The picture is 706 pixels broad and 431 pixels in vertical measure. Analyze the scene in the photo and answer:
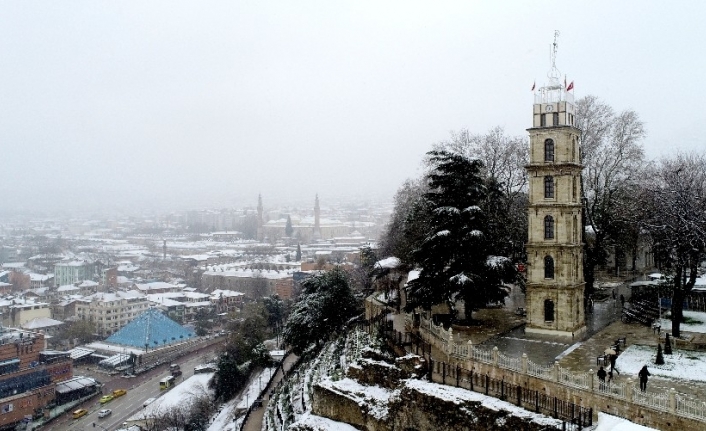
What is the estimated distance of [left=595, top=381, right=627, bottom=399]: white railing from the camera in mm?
13961

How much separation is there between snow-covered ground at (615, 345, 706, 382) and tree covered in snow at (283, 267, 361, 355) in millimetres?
17636

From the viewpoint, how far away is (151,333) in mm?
69375

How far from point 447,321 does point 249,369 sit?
27380 millimetres

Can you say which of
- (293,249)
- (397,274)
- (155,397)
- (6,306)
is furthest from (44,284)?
Result: (397,274)

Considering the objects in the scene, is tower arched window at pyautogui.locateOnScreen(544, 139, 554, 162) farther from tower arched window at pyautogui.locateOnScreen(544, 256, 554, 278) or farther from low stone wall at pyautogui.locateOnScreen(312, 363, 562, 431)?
low stone wall at pyautogui.locateOnScreen(312, 363, 562, 431)

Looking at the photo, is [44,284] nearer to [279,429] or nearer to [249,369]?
[249,369]

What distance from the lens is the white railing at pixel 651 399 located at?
13258mm

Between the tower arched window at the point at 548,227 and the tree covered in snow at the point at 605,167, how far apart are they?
610cm

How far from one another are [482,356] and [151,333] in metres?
58.8

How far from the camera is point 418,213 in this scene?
2878cm

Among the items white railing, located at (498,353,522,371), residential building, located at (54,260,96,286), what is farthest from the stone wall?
residential building, located at (54,260,96,286)

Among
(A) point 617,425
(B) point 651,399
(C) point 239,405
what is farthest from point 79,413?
(A) point 617,425

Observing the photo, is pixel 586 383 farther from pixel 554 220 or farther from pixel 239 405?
pixel 239 405

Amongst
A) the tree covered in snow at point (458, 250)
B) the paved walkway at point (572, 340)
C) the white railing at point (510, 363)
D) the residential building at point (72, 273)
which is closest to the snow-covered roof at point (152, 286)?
the residential building at point (72, 273)
